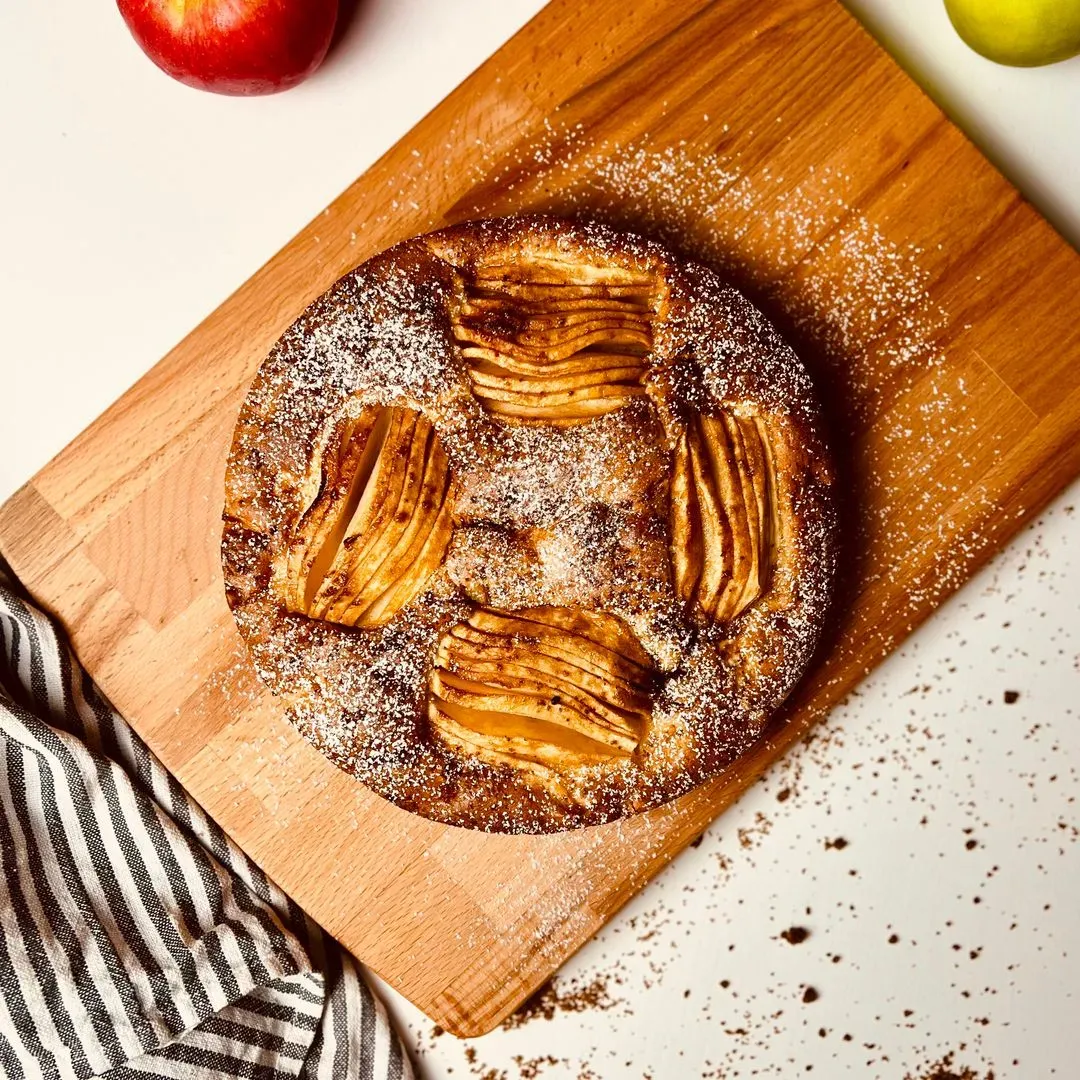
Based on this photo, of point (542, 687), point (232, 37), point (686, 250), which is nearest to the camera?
point (542, 687)

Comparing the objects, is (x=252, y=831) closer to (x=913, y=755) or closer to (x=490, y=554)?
(x=490, y=554)

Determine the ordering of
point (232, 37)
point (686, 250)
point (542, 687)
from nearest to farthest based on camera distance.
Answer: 1. point (542, 687)
2. point (232, 37)
3. point (686, 250)

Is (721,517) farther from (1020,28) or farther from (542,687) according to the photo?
(1020,28)

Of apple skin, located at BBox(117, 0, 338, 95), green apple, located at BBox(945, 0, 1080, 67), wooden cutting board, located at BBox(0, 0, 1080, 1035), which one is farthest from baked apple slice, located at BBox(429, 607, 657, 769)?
green apple, located at BBox(945, 0, 1080, 67)

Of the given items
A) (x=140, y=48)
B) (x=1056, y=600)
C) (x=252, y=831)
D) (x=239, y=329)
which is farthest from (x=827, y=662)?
(x=140, y=48)

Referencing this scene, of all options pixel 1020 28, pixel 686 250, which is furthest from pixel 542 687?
pixel 1020 28

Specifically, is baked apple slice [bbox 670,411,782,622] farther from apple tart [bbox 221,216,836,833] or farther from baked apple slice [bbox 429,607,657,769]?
baked apple slice [bbox 429,607,657,769]

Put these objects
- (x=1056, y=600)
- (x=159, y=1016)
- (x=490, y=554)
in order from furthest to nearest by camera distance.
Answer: (x=1056, y=600)
(x=159, y=1016)
(x=490, y=554)
